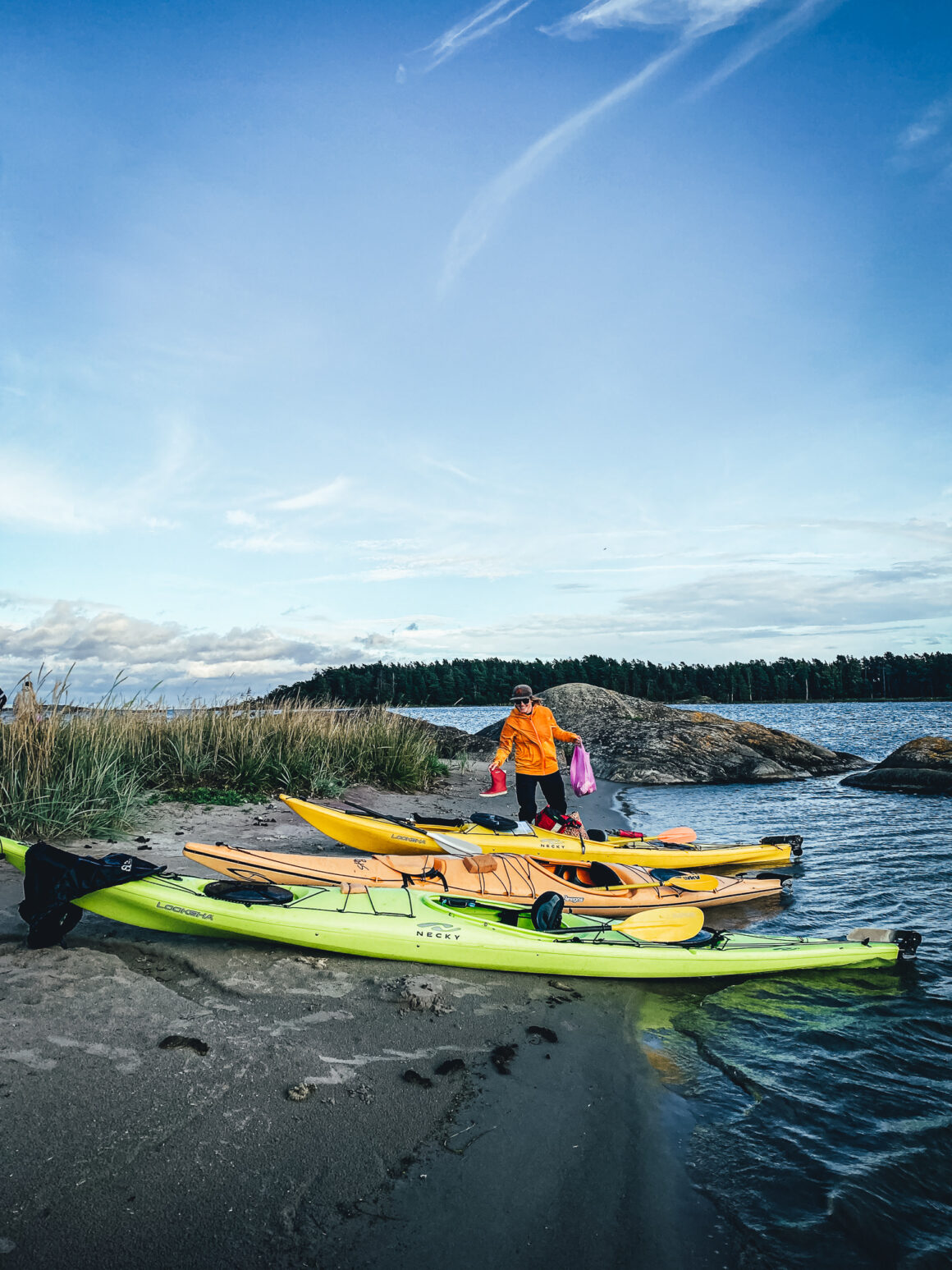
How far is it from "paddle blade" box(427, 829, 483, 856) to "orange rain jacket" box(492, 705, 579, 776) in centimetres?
187

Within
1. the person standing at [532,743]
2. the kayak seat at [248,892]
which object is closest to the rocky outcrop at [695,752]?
the person standing at [532,743]

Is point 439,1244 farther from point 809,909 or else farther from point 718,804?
point 718,804

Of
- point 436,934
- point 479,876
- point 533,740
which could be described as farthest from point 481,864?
point 533,740

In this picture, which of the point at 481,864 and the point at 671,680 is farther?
the point at 671,680

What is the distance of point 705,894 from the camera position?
23.4 feet

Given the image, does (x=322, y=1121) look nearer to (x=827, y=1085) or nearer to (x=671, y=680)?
(x=827, y=1085)

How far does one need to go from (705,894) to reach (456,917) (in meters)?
3.16

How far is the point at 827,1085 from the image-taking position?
12.1 ft

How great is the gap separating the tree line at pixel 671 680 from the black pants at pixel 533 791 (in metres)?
9.20

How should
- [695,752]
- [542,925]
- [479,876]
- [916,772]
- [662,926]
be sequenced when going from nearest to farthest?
[542,925] → [662,926] → [479,876] → [916,772] → [695,752]

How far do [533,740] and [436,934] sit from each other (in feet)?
16.2

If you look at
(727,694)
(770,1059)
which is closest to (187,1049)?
(770,1059)

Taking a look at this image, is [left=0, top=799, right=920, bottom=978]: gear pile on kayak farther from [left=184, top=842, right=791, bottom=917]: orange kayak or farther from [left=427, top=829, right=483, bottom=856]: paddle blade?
[left=427, top=829, right=483, bottom=856]: paddle blade

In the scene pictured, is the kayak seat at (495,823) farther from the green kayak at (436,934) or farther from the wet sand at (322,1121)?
the wet sand at (322,1121)
